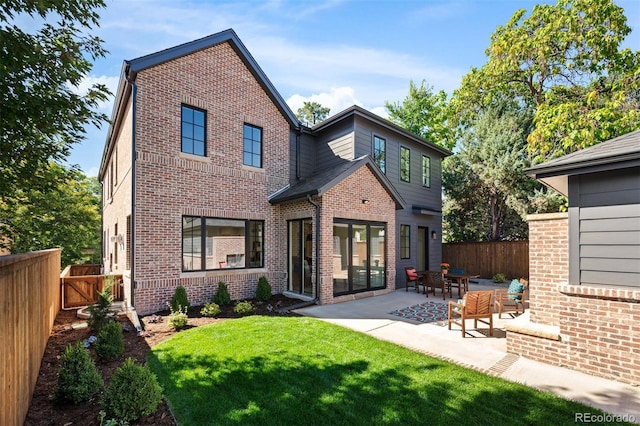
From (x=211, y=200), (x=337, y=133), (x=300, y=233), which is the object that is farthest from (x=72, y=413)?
(x=337, y=133)

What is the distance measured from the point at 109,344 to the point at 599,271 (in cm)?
812

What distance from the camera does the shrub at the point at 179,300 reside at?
329 inches

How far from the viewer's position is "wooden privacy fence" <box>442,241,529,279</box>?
15656 mm

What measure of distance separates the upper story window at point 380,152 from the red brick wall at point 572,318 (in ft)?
26.5

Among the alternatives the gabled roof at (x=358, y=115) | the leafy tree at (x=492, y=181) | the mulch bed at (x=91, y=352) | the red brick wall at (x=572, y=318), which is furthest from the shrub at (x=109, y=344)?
the leafy tree at (x=492, y=181)

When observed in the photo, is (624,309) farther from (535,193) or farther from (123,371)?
(535,193)

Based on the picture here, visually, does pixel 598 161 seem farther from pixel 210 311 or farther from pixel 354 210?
pixel 210 311

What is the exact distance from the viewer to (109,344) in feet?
17.8

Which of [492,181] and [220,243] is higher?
[492,181]

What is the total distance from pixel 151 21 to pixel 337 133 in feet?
24.7

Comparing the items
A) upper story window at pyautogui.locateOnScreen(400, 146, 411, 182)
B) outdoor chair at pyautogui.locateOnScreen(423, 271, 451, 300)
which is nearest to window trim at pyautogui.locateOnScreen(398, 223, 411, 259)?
upper story window at pyautogui.locateOnScreen(400, 146, 411, 182)

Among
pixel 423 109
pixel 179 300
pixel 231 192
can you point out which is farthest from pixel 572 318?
pixel 423 109

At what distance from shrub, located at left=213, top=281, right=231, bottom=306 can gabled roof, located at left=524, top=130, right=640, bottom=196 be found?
8.15 meters

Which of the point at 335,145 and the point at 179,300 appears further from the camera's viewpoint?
the point at 335,145
